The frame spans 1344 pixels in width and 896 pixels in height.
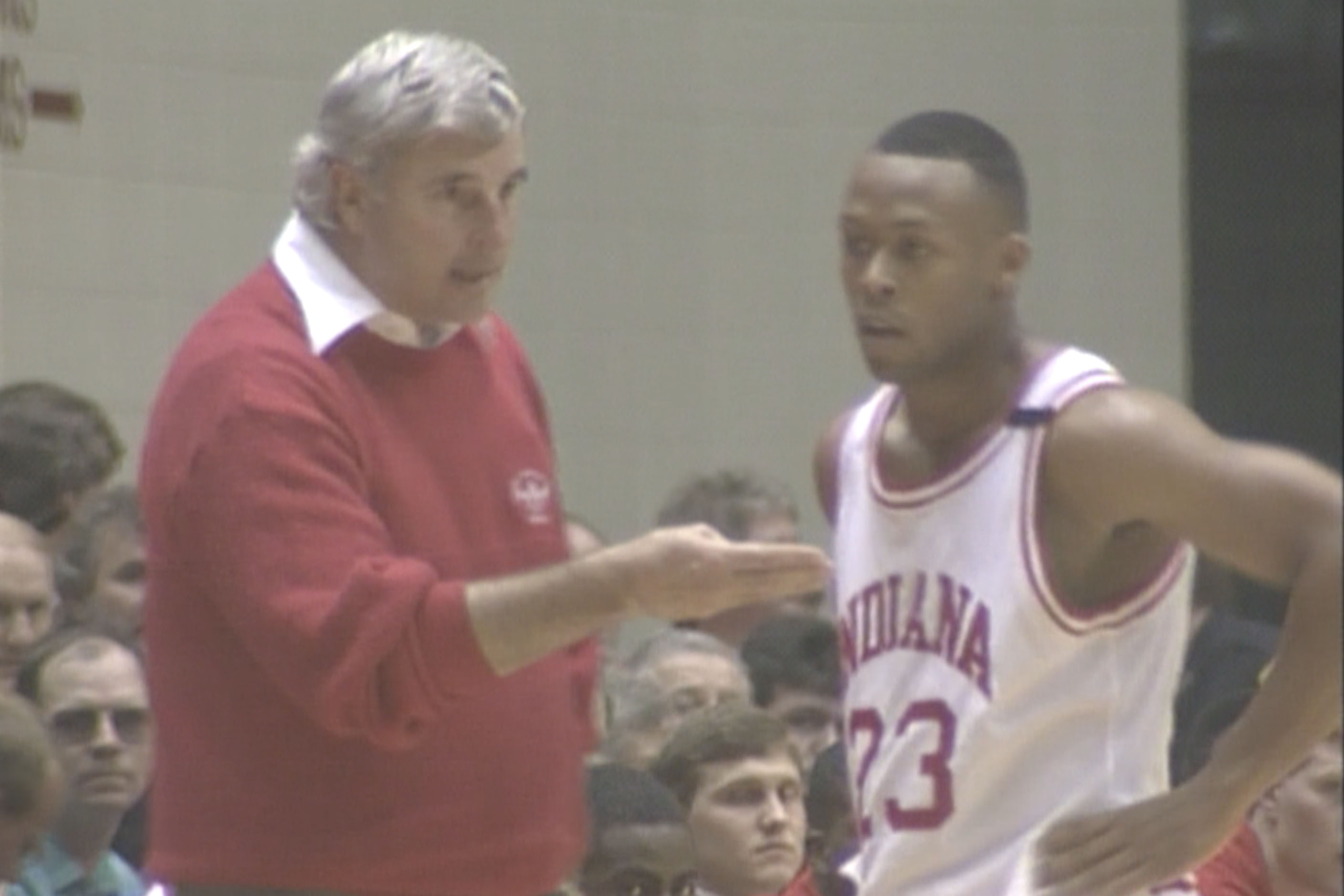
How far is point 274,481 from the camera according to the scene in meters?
3.70

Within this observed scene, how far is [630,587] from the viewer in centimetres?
362

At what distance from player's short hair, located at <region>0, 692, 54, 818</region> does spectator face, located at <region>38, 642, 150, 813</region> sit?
733 mm

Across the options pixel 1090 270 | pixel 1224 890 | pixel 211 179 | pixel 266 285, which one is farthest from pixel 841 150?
pixel 266 285

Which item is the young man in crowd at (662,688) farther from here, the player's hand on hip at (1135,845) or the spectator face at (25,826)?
the player's hand on hip at (1135,845)

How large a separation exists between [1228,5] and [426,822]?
23.8ft

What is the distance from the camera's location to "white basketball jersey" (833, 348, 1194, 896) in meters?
3.76

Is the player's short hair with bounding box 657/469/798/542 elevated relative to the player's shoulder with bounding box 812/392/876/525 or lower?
lower

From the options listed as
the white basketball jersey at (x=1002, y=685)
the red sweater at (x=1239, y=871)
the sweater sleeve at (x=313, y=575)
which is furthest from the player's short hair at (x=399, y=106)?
the red sweater at (x=1239, y=871)

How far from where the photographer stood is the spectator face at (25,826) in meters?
5.01

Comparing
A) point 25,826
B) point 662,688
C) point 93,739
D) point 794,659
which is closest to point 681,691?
point 662,688

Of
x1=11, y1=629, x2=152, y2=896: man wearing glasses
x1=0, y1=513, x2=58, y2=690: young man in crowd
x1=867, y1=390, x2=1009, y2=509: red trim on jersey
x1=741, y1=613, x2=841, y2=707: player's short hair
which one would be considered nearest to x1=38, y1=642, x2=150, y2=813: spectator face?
x1=11, y1=629, x2=152, y2=896: man wearing glasses

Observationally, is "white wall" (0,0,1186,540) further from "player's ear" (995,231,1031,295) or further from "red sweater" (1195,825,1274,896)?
"player's ear" (995,231,1031,295)

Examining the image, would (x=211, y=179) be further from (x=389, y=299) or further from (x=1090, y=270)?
(x=389, y=299)

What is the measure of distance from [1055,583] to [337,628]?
0.83 m
